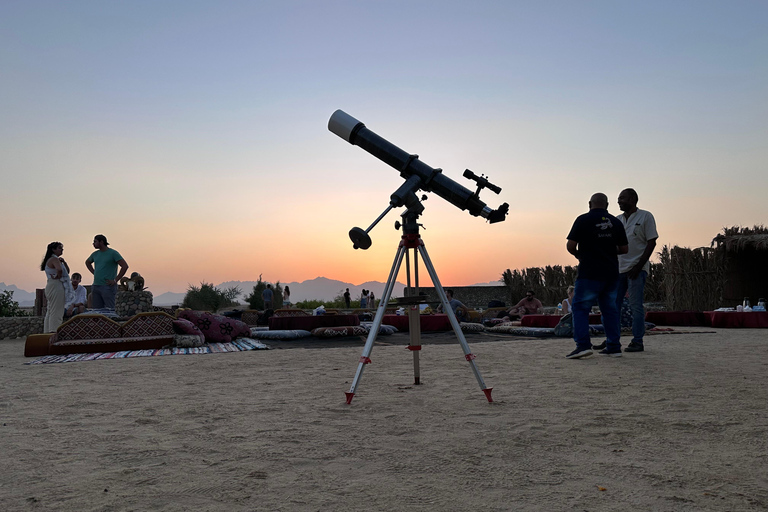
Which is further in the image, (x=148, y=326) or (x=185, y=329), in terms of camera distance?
(x=185, y=329)

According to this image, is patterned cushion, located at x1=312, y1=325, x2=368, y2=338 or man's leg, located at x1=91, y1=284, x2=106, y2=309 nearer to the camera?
man's leg, located at x1=91, y1=284, x2=106, y2=309

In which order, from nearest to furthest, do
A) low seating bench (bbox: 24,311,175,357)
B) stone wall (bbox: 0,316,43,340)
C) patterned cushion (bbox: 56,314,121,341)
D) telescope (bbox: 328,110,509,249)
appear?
telescope (bbox: 328,110,509,249) → low seating bench (bbox: 24,311,175,357) → patterned cushion (bbox: 56,314,121,341) → stone wall (bbox: 0,316,43,340)

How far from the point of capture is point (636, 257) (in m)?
6.02

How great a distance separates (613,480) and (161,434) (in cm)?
219

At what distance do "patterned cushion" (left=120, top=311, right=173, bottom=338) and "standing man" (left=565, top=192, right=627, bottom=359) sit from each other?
5.93m

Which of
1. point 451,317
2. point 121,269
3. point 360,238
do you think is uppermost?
point 121,269

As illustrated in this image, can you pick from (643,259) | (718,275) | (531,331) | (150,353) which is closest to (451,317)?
(643,259)

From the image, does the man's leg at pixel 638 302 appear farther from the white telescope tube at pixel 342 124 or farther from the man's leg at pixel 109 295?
the man's leg at pixel 109 295

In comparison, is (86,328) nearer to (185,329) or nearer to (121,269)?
(185,329)

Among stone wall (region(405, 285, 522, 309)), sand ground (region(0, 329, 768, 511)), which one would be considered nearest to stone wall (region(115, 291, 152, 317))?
sand ground (region(0, 329, 768, 511))

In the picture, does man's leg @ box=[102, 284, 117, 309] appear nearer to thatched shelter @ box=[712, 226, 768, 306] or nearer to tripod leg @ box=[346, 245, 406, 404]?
tripod leg @ box=[346, 245, 406, 404]

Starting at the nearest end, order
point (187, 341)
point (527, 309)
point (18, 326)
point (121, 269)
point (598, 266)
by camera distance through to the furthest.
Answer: point (598, 266) → point (187, 341) → point (121, 269) → point (18, 326) → point (527, 309)

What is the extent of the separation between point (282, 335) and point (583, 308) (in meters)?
5.44

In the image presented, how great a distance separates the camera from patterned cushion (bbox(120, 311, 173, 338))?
8.02 m
